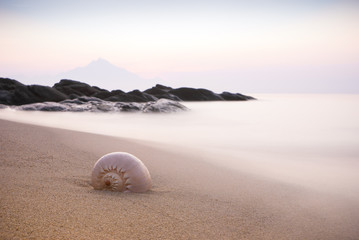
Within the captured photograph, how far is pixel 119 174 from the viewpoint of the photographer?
8.46 feet

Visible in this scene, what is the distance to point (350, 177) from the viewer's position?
423 centimetres

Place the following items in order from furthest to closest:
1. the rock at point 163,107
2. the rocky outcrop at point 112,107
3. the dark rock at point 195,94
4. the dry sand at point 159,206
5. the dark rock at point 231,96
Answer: the dark rock at point 231,96, the dark rock at point 195,94, the rocky outcrop at point 112,107, the rock at point 163,107, the dry sand at point 159,206

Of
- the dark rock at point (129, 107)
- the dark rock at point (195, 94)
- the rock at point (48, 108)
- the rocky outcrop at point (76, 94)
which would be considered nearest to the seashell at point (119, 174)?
the dark rock at point (129, 107)

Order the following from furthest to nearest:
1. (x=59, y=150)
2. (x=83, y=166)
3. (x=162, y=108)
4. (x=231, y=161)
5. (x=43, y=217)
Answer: (x=162, y=108)
(x=231, y=161)
(x=59, y=150)
(x=83, y=166)
(x=43, y=217)

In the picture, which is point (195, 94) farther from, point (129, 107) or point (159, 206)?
point (159, 206)

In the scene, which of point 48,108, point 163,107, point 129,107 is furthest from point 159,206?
point 48,108

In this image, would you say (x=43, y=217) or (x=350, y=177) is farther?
(x=350, y=177)

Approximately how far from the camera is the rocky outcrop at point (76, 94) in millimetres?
22434

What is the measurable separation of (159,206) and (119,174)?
0.51 metres

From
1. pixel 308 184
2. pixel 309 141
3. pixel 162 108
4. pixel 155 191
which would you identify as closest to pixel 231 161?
pixel 308 184

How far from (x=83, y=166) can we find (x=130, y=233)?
6.35 ft

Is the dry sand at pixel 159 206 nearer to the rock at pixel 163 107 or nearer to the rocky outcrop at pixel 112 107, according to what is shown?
the rock at pixel 163 107

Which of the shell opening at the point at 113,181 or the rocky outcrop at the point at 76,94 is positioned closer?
the shell opening at the point at 113,181

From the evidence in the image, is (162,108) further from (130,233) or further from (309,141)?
(130,233)
